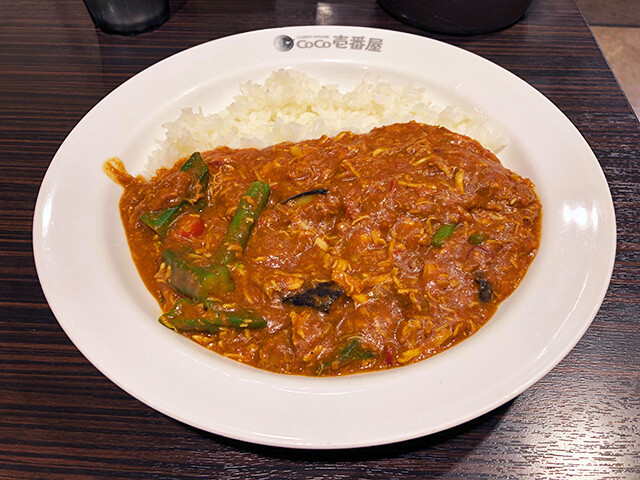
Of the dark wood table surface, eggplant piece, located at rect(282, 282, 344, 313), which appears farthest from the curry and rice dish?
the dark wood table surface

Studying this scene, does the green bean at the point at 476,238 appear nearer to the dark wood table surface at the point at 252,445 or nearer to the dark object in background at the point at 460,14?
the dark wood table surface at the point at 252,445

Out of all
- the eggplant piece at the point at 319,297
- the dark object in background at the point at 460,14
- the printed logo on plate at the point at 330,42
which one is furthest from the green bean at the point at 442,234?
the dark object in background at the point at 460,14

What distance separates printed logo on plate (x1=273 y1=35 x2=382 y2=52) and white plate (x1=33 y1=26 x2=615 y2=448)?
237 mm

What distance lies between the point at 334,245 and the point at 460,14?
2370 mm

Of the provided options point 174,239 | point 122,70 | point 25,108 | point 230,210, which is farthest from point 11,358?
point 122,70

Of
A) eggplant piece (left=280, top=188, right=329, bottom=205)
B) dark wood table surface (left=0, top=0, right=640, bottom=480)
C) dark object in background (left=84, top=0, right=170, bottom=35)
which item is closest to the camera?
dark wood table surface (left=0, top=0, right=640, bottom=480)

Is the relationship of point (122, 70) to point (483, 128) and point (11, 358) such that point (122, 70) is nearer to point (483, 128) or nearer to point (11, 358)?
point (11, 358)

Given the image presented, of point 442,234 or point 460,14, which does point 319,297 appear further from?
point 460,14

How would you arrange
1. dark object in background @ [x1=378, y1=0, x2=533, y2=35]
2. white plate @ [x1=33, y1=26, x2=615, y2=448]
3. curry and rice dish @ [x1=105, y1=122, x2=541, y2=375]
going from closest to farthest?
1. white plate @ [x1=33, y1=26, x2=615, y2=448]
2. curry and rice dish @ [x1=105, y1=122, x2=541, y2=375]
3. dark object in background @ [x1=378, y1=0, x2=533, y2=35]

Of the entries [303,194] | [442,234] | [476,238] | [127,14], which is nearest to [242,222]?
[303,194]

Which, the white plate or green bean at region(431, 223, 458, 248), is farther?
green bean at region(431, 223, 458, 248)

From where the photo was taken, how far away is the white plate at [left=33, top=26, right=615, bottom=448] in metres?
1.80

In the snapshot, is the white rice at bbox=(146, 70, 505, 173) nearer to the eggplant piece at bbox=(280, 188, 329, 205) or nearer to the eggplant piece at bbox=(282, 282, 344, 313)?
the eggplant piece at bbox=(280, 188, 329, 205)

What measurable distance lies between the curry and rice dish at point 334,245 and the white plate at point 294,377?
0.10 meters
